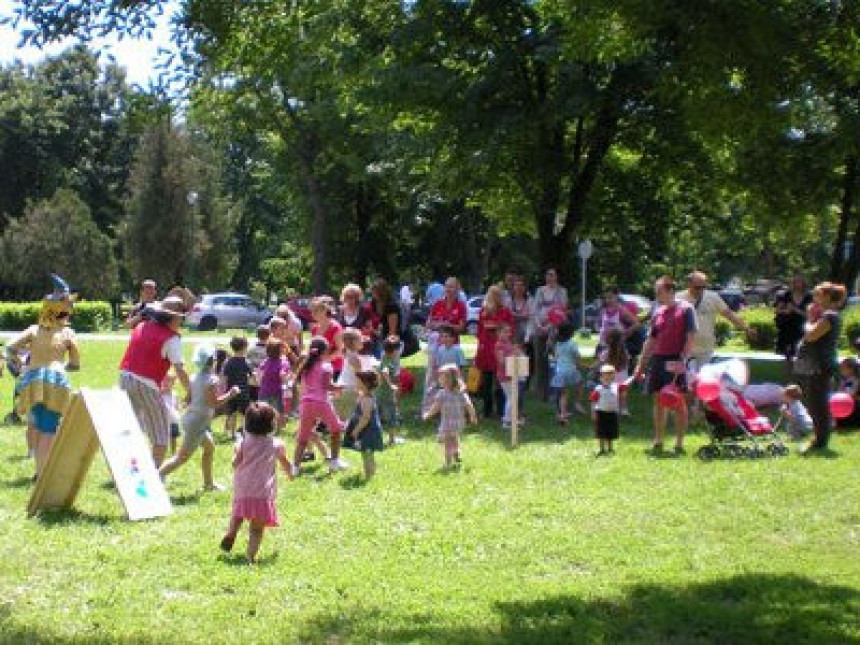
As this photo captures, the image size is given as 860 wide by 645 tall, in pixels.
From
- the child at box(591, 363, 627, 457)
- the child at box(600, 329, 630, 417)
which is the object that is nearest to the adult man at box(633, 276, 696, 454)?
the child at box(591, 363, 627, 457)

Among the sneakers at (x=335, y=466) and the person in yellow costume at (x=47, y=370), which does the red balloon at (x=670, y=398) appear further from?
the person in yellow costume at (x=47, y=370)

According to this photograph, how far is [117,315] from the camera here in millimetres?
50562

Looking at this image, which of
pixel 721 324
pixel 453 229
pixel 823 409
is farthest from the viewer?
pixel 453 229

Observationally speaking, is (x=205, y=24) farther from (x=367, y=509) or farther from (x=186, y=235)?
(x=186, y=235)

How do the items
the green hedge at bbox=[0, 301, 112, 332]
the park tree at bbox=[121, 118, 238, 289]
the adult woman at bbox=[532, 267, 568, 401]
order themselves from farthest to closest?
the park tree at bbox=[121, 118, 238, 289]
the green hedge at bbox=[0, 301, 112, 332]
the adult woman at bbox=[532, 267, 568, 401]

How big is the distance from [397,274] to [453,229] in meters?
3.17

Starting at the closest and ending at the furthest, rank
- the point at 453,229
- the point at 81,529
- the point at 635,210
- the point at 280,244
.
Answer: the point at 81,529 < the point at 635,210 < the point at 453,229 < the point at 280,244

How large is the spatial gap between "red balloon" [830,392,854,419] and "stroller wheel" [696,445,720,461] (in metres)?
2.62

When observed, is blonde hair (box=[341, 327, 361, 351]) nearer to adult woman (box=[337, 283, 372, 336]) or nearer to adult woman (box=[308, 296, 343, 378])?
adult woman (box=[308, 296, 343, 378])

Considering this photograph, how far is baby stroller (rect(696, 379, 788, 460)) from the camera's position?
11.9 meters

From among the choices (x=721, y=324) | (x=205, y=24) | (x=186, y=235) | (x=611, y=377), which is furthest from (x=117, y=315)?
(x=205, y=24)

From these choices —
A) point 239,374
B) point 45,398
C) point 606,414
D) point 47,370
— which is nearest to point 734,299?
point 606,414

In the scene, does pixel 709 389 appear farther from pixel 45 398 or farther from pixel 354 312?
pixel 45 398

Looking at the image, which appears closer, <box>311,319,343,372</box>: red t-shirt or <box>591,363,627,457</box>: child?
<box>591,363,627,457</box>: child
